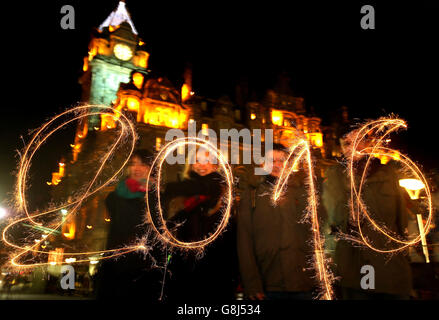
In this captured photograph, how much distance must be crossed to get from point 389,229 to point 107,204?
5407 mm

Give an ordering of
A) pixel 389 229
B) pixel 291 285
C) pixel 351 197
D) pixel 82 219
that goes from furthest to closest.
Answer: pixel 82 219, pixel 351 197, pixel 389 229, pixel 291 285

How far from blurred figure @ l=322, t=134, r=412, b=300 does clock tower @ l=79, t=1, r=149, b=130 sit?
137 feet

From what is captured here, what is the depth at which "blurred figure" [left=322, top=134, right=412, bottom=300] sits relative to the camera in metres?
4.55

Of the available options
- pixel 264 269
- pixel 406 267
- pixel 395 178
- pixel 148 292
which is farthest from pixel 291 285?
pixel 395 178

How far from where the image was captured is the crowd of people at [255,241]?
4.52 metres

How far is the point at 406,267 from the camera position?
182 inches

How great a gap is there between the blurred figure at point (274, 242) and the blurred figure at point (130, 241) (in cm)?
179

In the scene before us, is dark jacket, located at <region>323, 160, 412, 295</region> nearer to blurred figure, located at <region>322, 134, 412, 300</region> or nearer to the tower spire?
blurred figure, located at <region>322, 134, 412, 300</region>

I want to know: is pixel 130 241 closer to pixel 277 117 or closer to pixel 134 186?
pixel 134 186

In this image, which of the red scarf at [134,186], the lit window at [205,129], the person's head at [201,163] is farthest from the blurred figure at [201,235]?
the lit window at [205,129]

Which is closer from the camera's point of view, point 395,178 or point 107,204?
point 395,178

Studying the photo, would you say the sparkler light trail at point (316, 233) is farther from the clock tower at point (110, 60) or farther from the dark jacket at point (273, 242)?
the clock tower at point (110, 60)

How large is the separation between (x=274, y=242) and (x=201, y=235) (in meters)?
1.40
